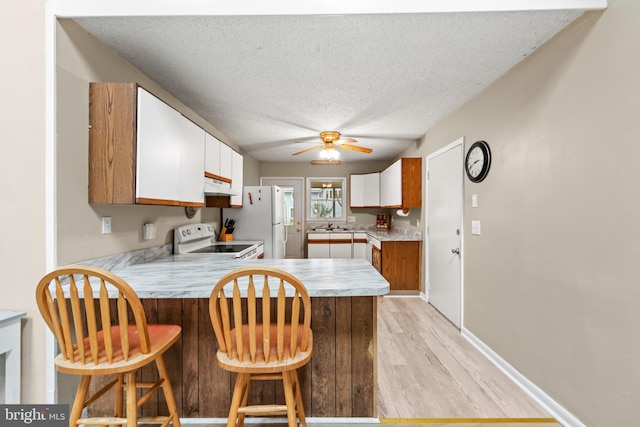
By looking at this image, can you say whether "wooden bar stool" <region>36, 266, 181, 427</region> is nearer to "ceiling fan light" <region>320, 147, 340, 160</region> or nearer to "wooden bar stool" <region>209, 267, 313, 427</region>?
"wooden bar stool" <region>209, 267, 313, 427</region>

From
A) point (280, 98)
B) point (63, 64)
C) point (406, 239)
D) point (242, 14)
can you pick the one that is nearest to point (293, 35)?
point (242, 14)

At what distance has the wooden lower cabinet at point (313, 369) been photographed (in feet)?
5.46

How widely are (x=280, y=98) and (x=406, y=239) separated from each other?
8.37 feet

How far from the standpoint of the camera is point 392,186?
4.53m

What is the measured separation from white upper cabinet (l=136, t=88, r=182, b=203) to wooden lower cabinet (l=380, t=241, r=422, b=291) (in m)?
2.92

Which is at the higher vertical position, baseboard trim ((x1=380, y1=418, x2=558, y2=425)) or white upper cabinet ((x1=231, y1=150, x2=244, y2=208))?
white upper cabinet ((x1=231, y1=150, x2=244, y2=208))

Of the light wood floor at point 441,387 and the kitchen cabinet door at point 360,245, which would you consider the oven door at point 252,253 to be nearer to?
the light wood floor at point 441,387

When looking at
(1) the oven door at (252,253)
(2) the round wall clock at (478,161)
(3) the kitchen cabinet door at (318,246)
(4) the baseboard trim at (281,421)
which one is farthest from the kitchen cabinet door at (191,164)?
(3) the kitchen cabinet door at (318,246)

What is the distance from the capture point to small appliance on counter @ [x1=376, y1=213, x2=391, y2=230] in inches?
224

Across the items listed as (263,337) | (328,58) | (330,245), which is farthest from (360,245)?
(263,337)

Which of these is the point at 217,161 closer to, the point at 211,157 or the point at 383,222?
the point at 211,157

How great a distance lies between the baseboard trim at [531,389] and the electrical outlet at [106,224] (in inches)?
115

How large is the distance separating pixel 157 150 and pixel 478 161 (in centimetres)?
254

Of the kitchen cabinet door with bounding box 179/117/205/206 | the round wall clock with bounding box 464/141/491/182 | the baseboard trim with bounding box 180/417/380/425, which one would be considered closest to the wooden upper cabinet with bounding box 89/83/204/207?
the kitchen cabinet door with bounding box 179/117/205/206
